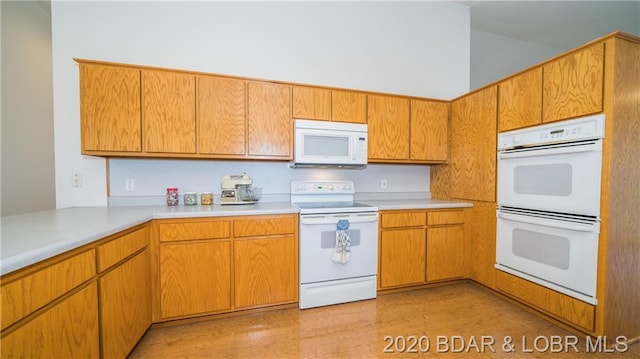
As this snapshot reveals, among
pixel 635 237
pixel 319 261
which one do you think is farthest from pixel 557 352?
pixel 319 261

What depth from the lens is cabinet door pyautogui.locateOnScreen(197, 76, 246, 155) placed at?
2193 mm

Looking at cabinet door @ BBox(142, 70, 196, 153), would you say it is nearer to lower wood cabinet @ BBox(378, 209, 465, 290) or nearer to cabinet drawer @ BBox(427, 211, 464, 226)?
lower wood cabinet @ BBox(378, 209, 465, 290)

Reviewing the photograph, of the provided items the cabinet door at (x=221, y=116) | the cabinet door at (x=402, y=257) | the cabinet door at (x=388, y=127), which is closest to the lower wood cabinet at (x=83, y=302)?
the cabinet door at (x=221, y=116)

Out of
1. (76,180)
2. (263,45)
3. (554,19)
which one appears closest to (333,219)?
(263,45)

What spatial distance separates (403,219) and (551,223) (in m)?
1.10

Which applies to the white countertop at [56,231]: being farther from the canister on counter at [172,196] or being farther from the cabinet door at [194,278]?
the canister on counter at [172,196]

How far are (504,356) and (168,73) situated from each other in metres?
3.24

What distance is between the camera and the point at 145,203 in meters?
2.32

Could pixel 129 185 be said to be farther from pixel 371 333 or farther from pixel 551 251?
pixel 551 251

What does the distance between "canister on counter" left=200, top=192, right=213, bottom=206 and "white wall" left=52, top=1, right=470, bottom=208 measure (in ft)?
0.54

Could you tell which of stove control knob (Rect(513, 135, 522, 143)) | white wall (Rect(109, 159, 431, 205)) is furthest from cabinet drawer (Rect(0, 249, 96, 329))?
stove control knob (Rect(513, 135, 522, 143))

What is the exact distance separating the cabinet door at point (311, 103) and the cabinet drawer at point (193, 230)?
1221 mm

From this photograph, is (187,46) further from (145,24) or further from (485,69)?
(485,69)

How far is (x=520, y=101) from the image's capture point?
2.16m
